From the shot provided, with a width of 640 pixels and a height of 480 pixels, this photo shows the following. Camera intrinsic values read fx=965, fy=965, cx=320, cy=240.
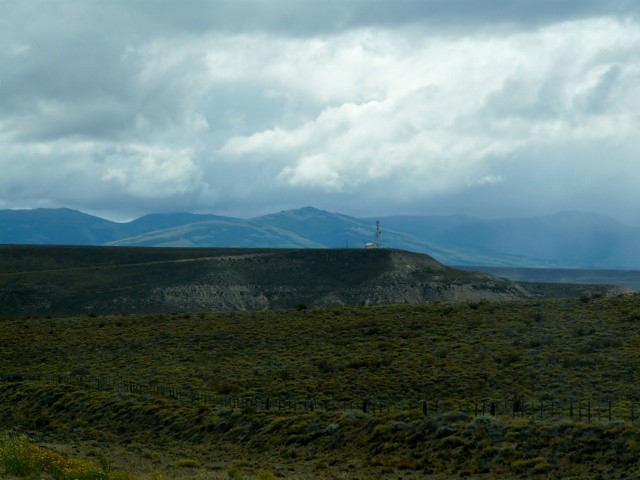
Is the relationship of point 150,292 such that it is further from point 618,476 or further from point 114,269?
point 618,476

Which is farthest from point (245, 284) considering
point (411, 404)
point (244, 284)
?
point (411, 404)

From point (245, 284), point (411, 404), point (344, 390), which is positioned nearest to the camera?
point (411, 404)

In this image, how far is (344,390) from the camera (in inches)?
1804

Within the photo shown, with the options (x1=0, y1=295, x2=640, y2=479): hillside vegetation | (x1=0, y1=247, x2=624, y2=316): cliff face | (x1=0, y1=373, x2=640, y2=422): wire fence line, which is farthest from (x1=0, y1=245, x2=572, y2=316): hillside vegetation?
(x1=0, y1=373, x2=640, y2=422): wire fence line

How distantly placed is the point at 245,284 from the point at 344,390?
7462cm

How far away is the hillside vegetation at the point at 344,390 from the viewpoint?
31547 millimetres

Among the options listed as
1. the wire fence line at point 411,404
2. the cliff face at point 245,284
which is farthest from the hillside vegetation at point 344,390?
the cliff face at point 245,284

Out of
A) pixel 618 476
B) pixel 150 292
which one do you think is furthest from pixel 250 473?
pixel 150 292

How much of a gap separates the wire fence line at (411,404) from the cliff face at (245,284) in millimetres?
58166

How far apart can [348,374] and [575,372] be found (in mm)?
11250

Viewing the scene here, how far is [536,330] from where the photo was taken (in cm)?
5725

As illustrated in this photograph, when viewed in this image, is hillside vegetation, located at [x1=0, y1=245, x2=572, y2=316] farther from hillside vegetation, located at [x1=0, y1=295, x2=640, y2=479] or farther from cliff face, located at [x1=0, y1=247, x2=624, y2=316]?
hillside vegetation, located at [x1=0, y1=295, x2=640, y2=479]

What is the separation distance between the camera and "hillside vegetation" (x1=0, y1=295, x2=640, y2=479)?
104ft

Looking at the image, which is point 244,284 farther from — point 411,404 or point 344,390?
point 411,404
